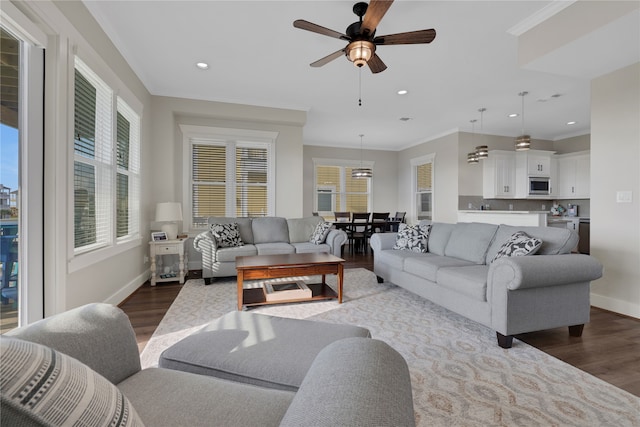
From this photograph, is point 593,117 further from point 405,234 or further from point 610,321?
point 405,234

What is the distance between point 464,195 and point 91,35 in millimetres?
6788

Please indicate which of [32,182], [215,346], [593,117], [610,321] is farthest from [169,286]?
[593,117]

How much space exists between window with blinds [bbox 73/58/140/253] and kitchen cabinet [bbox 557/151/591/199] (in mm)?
8762

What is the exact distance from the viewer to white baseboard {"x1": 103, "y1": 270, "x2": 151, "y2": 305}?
3.25 metres

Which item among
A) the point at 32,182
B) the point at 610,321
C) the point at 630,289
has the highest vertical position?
the point at 32,182

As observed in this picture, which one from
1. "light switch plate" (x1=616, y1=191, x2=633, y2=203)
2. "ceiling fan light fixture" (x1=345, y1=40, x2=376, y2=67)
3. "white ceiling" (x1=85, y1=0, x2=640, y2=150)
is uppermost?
"white ceiling" (x1=85, y1=0, x2=640, y2=150)

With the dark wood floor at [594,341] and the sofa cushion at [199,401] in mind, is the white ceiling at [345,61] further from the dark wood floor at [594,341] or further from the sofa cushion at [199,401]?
Answer: the sofa cushion at [199,401]

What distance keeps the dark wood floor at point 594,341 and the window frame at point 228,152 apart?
2087 millimetres

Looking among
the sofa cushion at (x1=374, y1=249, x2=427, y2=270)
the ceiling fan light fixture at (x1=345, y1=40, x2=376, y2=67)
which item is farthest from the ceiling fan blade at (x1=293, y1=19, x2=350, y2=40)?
the sofa cushion at (x1=374, y1=249, x2=427, y2=270)

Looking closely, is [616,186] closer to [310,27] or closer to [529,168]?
[310,27]

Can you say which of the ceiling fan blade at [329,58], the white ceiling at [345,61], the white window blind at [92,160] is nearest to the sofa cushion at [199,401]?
the white window blind at [92,160]

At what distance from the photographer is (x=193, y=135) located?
5.24 meters

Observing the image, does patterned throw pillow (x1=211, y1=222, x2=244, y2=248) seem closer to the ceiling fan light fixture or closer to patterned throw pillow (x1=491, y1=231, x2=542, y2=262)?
the ceiling fan light fixture

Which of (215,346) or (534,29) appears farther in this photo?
(534,29)
